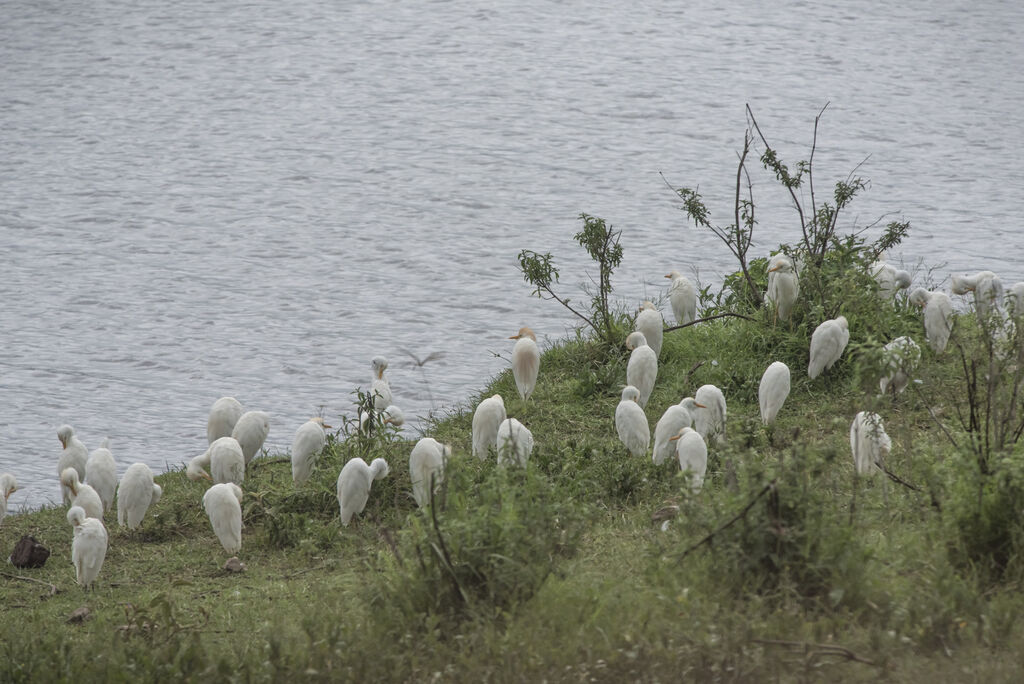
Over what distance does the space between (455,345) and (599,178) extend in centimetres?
577

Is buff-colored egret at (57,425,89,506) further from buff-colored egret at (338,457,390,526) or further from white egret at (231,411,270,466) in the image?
buff-colored egret at (338,457,390,526)

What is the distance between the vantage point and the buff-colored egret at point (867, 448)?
4.95m

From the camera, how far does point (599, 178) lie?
1462 centimetres

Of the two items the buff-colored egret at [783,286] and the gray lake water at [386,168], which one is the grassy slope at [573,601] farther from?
the gray lake water at [386,168]

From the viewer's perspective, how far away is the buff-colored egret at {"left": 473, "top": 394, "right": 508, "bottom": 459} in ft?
19.8

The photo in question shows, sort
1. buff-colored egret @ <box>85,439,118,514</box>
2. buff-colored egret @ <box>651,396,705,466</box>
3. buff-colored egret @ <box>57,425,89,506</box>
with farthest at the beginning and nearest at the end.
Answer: buff-colored egret @ <box>57,425,89,506</box>, buff-colored egret @ <box>85,439,118,514</box>, buff-colored egret @ <box>651,396,705,466</box>

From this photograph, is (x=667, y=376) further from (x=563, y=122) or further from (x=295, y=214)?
(x=563, y=122)

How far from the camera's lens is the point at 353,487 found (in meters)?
5.34

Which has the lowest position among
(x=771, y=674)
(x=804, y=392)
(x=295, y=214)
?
(x=295, y=214)

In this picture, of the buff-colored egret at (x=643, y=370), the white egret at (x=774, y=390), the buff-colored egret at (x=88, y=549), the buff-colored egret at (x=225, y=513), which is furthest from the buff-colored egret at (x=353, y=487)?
the white egret at (x=774, y=390)

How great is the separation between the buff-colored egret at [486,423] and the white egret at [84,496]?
5.73 ft

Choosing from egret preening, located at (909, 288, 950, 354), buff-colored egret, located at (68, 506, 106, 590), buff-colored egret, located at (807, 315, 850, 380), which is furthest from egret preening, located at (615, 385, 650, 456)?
buff-colored egret, located at (68, 506, 106, 590)

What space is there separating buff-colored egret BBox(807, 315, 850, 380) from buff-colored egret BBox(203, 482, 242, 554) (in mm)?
3072

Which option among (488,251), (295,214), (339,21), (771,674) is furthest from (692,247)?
(339,21)
